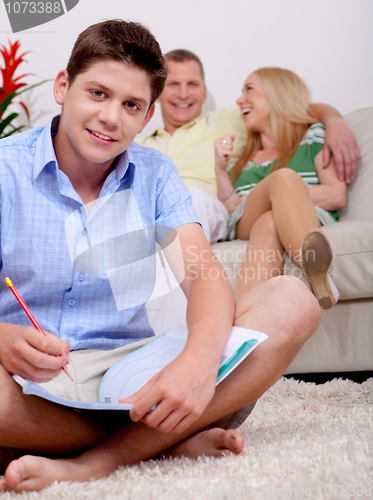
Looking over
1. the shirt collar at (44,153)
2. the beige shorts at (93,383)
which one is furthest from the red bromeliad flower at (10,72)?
the beige shorts at (93,383)

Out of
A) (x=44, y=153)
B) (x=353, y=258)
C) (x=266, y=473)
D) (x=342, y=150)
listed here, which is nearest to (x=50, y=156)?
(x=44, y=153)

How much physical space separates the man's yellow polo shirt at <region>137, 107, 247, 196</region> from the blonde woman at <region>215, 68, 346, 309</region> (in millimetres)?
87

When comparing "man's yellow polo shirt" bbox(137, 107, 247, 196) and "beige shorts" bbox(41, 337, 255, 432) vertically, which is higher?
"man's yellow polo shirt" bbox(137, 107, 247, 196)

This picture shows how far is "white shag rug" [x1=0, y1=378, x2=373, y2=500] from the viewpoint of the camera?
518mm

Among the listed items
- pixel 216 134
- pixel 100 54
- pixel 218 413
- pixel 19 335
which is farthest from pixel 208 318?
pixel 216 134

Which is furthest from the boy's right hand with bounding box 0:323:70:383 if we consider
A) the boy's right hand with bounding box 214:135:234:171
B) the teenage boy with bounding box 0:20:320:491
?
the boy's right hand with bounding box 214:135:234:171

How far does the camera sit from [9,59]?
82.7 inches

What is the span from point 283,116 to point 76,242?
1.32m

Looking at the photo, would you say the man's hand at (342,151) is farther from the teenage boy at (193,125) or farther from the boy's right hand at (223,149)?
the boy's right hand at (223,149)

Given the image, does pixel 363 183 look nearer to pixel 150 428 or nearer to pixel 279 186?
pixel 279 186

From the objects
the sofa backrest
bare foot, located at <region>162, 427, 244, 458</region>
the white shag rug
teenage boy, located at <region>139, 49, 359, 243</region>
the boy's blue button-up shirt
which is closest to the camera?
the white shag rug

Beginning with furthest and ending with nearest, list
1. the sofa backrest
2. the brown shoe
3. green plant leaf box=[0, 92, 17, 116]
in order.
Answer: green plant leaf box=[0, 92, 17, 116], the sofa backrest, the brown shoe

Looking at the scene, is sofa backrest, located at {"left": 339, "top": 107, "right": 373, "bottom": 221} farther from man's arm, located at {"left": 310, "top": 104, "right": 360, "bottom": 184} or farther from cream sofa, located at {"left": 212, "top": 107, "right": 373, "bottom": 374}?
cream sofa, located at {"left": 212, "top": 107, "right": 373, "bottom": 374}

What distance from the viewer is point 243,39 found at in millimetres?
2207
